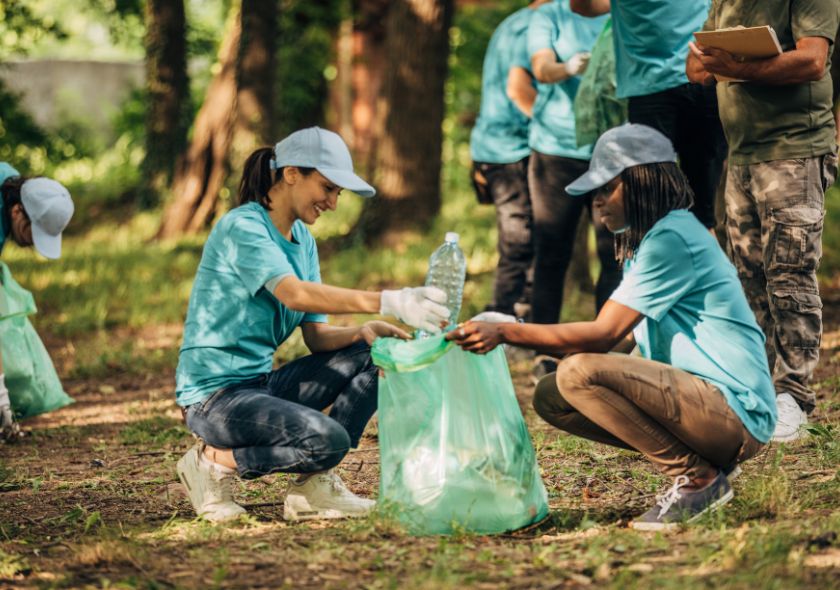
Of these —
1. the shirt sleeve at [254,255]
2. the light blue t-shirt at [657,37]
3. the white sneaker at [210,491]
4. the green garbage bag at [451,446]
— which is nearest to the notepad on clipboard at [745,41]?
the light blue t-shirt at [657,37]

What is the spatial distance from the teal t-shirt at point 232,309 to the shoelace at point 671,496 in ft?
4.56

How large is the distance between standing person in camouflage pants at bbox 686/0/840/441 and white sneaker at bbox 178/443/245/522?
2135 mm

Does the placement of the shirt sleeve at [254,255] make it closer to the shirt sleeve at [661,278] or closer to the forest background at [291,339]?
the forest background at [291,339]

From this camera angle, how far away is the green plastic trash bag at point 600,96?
5.66 metres

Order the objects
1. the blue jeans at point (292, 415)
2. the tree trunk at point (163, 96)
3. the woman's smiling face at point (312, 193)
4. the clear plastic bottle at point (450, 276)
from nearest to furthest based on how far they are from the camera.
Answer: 1. the blue jeans at point (292, 415)
2. the woman's smiling face at point (312, 193)
3. the clear plastic bottle at point (450, 276)
4. the tree trunk at point (163, 96)

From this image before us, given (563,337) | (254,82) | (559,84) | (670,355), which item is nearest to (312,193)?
(563,337)

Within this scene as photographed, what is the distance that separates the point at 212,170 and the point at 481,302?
5.70 meters

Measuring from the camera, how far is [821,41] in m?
4.52

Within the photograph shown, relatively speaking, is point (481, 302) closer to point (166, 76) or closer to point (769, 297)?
point (769, 297)

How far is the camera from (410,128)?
34.8 feet

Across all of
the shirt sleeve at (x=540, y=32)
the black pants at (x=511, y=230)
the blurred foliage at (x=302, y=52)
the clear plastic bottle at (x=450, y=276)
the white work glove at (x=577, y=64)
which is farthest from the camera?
the blurred foliage at (x=302, y=52)

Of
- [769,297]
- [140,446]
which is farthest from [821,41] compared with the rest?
[140,446]

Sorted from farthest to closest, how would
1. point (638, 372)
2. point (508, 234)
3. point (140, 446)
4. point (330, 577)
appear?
point (508, 234)
point (140, 446)
point (638, 372)
point (330, 577)

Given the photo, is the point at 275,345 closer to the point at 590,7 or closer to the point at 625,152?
the point at 625,152
